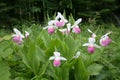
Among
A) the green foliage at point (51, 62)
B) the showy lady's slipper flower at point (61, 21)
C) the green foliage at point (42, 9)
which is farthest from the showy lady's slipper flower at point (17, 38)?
the green foliage at point (42, 9)

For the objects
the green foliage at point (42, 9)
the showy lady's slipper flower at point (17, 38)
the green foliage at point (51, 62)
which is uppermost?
the showy lady's slipper flower at point (17, 38)

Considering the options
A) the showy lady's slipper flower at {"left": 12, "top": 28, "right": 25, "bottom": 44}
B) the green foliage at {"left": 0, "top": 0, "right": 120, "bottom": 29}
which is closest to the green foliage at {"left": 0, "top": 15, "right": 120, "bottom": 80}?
the showy lady's slipper flower at {"left": 12, "top": 28, "right": 25, "bottom": 44}

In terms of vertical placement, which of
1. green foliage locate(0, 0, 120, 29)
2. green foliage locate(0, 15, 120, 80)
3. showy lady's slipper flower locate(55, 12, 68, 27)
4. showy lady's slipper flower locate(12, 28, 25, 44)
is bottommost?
green foliage locate(0, 0, 120, 29)

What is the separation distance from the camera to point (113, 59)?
113 inches

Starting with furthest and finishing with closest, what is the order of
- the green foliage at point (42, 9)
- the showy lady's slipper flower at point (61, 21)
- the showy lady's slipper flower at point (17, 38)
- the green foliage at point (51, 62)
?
the green foliage at point (42, 9) → the showy lady's slipper flower at point (61, 21) → the showy lady's slipper flower at point (17, 38) → the green foliage at point (51, 62)

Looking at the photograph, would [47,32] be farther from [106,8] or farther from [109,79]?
[106,8]

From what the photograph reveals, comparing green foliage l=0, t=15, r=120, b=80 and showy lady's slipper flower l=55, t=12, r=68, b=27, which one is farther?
showy lady's slipper flower l=55, t=12, r=68, b=27

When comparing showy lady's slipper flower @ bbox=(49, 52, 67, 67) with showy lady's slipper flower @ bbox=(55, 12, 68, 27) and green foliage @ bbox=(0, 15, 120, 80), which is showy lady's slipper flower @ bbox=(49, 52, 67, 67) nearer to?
green foliage @ bbox=(0, 15, 120, 80)

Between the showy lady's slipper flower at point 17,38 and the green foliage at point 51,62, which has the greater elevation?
the showy lady's slipper flower at point 17,38

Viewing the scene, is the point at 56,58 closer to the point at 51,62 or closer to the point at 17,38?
the point at 51,62

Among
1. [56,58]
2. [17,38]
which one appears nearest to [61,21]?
[17,38]

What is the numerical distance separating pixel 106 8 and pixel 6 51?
788cm

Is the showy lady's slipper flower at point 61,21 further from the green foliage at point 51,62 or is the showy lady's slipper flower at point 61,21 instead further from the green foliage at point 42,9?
the green foliage at point 42,9

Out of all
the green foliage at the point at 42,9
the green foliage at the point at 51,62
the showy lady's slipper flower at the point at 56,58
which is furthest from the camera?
the green foliage at the point at 42,9
